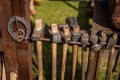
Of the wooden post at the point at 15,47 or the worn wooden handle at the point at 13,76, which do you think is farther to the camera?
the worn wooden handle at the point at 13,76

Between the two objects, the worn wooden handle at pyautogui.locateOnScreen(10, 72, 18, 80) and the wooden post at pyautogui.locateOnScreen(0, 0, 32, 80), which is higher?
the wooden post at pyautogui.locateOnScreen(0, 0, 32, 80)

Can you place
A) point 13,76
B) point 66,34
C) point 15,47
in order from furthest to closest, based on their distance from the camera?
point 13,76, point 15,47, point 66,34

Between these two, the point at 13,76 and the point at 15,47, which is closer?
the point at 15,47

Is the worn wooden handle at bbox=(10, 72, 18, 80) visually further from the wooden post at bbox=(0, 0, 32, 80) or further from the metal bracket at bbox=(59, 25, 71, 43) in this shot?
the metal bracket at bbox=(59, 25, 71, 43)

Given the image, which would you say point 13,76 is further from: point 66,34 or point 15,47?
point 66,34

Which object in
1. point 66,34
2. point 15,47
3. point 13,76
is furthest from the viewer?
point 13,76

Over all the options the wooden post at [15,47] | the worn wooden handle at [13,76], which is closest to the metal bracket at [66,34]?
the wooden post at [15,47]

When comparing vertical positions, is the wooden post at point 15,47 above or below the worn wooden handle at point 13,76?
above

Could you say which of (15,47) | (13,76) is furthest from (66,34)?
(13,76)

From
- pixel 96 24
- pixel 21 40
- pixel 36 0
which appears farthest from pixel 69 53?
pixel 36 0

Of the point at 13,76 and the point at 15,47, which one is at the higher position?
the point at 15,47

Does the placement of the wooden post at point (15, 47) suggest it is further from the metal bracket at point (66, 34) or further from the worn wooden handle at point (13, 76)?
the metal bracket at point (66, 34)

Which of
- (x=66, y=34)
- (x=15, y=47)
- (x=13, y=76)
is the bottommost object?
(x=13, y=76)

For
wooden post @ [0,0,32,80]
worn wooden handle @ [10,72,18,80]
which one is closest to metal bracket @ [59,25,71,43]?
wooden post @ [0,0,32,80]
